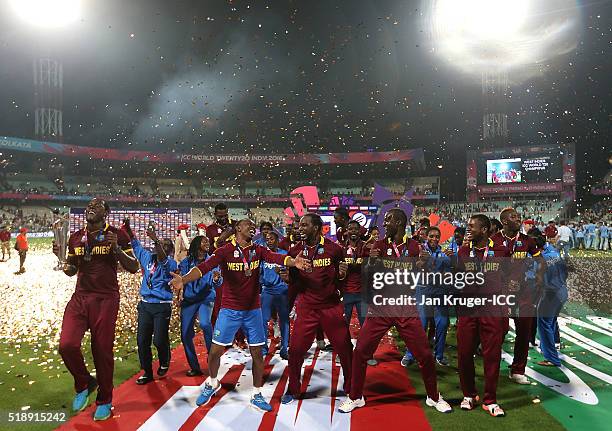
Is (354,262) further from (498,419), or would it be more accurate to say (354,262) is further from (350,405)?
(498,419)

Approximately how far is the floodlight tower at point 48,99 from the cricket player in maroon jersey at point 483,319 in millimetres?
54374

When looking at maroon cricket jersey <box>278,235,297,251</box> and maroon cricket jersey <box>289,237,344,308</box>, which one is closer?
maroon cricket jersey <box>289,237,344,308</box>

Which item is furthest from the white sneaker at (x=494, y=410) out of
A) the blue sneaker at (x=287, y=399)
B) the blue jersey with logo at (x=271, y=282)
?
the blue jersey with logo at (x=271, y=282)

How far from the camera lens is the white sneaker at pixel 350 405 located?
4.68 meters

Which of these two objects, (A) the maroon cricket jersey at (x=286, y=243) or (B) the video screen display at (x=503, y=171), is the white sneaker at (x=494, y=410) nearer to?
(A) the maroon cricket jersey at (x=286, y=243)

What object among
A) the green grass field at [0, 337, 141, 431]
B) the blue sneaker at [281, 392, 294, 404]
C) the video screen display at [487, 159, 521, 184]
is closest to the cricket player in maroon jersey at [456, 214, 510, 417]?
the blue sneaker at [281, 392, 294, 404]

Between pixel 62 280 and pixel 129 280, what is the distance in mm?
2165

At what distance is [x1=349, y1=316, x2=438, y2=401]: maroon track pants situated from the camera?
15.2 ft

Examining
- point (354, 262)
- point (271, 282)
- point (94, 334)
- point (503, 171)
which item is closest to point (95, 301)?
point (94, 334)

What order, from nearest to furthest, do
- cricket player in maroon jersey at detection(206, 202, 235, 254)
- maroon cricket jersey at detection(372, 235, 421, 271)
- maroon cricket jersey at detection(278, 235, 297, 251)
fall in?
maroon cricket jersey at detection(372, 235, 421, 271), cricket player in maroon jersey at detection(206, 202, 235, 254), maroon cricket jersey at detection(278, 235, 297, 251)

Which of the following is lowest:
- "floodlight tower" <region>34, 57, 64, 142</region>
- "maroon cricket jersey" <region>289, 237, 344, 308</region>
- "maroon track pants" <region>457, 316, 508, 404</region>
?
"maroon track pants" <region>457, 316, 508, 404</region>

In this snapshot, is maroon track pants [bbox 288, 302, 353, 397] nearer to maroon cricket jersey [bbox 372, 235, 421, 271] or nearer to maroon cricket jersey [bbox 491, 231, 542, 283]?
maroon cricket jersey [bbox 372, 235, 421, 271]

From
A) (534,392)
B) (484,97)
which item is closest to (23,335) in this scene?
(534,392)

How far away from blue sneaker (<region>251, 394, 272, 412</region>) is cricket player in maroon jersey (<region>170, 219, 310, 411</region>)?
0.13 metres
